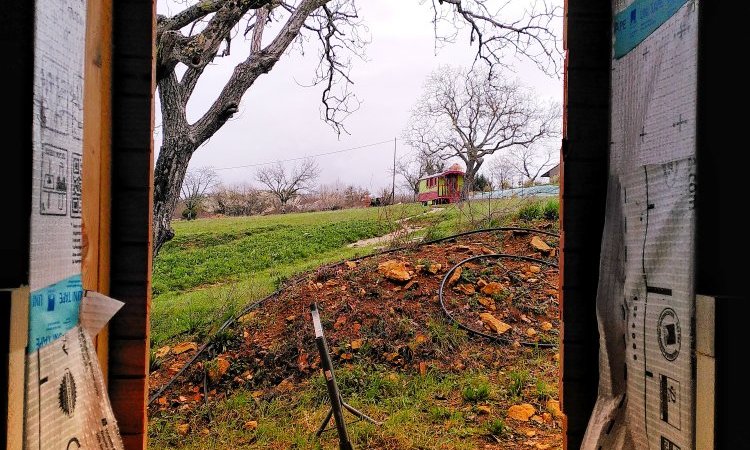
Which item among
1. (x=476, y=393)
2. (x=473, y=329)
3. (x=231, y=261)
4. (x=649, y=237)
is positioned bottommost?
(x=476, y=393)

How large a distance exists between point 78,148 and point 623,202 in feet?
4.87

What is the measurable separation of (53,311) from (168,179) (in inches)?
142

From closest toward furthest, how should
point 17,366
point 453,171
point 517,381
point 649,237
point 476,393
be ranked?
point 17,366 → point 649,237 → point 476,393 → point 517,381 → point 453,171

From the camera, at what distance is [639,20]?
1.22 m

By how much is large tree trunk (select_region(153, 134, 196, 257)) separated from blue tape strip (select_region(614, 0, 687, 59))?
13.2 feet

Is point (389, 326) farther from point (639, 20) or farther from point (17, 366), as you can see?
point (17, 366)

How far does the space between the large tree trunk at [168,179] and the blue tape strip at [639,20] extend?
4.03m

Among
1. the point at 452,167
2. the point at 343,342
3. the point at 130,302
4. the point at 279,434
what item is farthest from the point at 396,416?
the point at 452,167

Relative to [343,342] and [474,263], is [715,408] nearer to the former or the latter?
[343,342]

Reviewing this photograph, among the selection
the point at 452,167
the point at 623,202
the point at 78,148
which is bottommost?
the point at 623,202

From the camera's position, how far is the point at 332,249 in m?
13.1

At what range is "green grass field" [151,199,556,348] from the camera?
7.10 meters

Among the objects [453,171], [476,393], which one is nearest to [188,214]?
[453,171]

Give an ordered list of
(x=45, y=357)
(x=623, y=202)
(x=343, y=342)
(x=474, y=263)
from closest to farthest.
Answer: (x=45, y=357)
(x=623, y=202)
(x=343, y=342)
(x=474, y=263)
